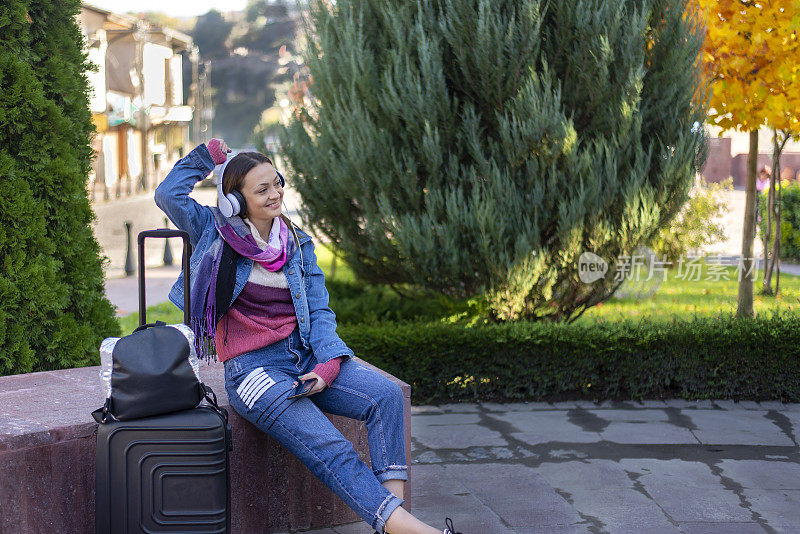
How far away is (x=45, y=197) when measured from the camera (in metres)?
4.26

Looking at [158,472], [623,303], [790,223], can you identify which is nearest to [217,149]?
[158,472]

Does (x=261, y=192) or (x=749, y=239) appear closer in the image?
(x=261, y=192)

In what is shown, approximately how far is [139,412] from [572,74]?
13.7 feet

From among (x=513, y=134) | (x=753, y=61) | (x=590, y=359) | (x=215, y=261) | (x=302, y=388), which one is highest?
(x=753, y=61)

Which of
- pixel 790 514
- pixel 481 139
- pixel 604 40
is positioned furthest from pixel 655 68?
pixel 790 514

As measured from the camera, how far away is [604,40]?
561 centimetres

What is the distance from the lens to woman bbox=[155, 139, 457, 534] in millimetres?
3316

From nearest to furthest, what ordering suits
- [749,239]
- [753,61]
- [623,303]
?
[753,61], [749,239], [623,303]

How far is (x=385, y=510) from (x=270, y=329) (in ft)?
3.02

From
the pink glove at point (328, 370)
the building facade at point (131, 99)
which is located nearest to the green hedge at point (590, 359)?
the pink glove at point (328, 370)

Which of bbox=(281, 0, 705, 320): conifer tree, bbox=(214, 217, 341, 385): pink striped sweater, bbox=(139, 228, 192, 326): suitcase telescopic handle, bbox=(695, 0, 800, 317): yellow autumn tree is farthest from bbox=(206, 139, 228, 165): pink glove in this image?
bbox=(695, 0, 800, 317): yellow autumn tree

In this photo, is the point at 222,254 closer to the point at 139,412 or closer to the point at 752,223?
the point at 139,412

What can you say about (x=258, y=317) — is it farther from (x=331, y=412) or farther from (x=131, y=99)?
(x=131, y=99)

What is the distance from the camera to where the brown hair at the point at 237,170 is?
3.52m
